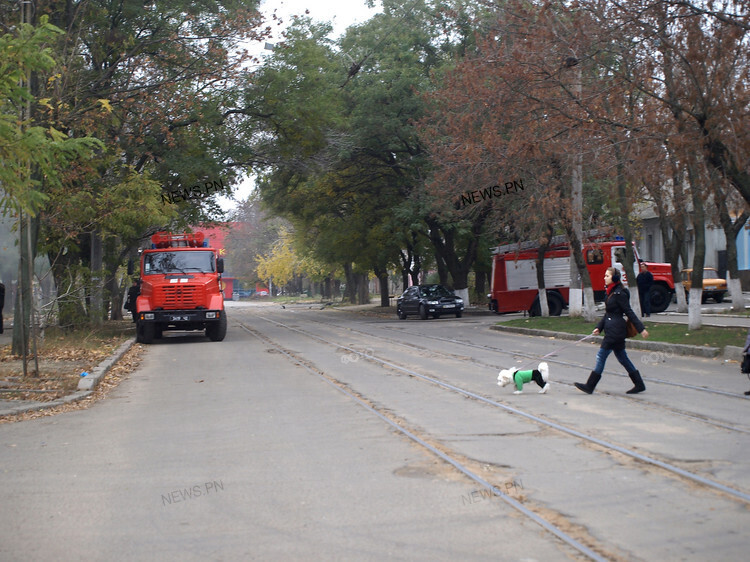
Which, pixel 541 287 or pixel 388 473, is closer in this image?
pixel 388 473

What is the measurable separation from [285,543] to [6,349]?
16857 millimetres

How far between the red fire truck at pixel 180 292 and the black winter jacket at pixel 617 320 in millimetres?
15626

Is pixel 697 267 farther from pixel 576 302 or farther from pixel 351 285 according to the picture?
pixel 351 285

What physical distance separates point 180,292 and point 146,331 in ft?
5.43

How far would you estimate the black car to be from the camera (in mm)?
36375

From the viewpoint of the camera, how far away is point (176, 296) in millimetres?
24578

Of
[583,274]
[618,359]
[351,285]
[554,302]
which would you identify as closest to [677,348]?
[618,359]

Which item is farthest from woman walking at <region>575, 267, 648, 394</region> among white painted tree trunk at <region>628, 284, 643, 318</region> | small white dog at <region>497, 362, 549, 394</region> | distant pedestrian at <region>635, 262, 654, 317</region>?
distant pedestrian at <region>635, 262, 654, 317</region>

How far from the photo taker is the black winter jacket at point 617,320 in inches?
451

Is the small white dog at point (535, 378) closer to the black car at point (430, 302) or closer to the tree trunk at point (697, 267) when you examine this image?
the tree trunk at point (697, 267)

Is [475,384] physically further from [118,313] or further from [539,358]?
[118,313]

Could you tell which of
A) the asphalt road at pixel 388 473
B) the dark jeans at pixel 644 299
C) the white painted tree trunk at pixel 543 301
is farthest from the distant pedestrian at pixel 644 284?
the asphalt road at pixel 388 473

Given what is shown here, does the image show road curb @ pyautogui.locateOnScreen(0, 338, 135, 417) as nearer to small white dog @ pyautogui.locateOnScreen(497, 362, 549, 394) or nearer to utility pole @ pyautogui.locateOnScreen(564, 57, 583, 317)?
small white dog @ pyautogui.locateOnScreen(497, 362, 549, 394)

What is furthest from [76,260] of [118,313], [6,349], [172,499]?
[172,499]
